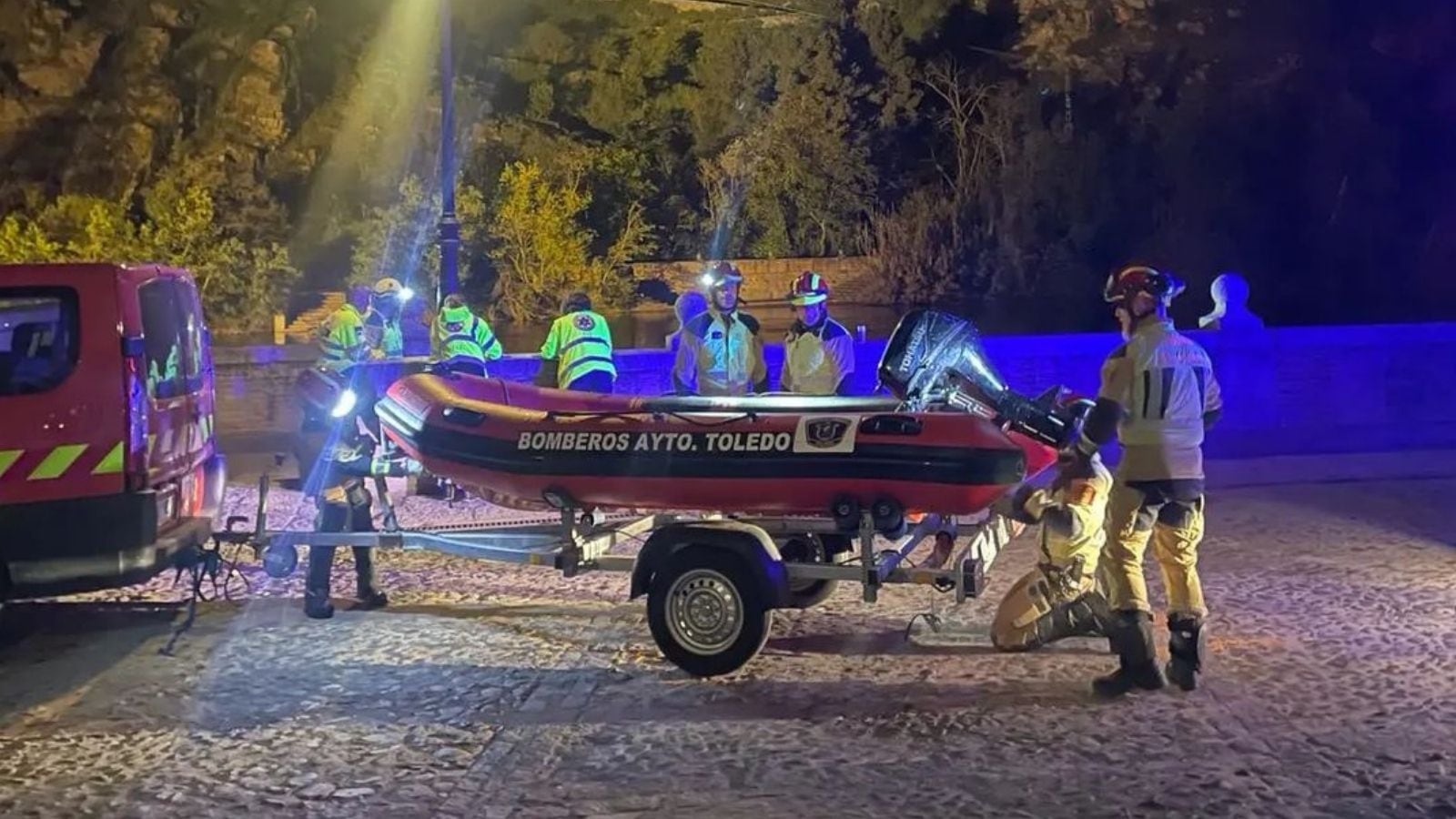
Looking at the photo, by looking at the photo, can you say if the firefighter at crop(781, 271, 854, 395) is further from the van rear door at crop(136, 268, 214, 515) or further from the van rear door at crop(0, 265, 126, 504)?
the van rear door at crop(0, 265, 126, 504)

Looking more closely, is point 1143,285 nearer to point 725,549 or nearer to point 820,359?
point 725,549

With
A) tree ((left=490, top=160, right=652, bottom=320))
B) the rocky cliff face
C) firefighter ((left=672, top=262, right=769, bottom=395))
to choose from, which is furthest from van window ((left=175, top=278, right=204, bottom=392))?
tree ((left=490, top=160, right=652, bottom=320))

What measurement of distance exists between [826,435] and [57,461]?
11.1ft

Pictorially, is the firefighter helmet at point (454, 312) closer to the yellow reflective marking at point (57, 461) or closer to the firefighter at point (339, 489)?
the firefighter at point (339, 489)

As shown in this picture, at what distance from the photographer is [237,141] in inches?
1437

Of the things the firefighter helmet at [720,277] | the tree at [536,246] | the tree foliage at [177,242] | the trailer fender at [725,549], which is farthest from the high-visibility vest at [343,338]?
the tree at [536,246]

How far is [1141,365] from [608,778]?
2746 millimetres

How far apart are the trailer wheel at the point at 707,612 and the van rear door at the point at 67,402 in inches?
98.2

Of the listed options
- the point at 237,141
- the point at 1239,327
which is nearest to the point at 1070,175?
the point at 237,141

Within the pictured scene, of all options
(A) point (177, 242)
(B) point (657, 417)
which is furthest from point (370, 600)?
(A) point (177, 242)

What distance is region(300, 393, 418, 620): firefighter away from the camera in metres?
7.71

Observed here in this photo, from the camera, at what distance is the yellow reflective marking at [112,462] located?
6.70 m

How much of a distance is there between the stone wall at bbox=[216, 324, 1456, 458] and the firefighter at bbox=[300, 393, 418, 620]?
6753mm

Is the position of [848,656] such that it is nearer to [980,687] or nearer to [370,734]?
[980,687]
